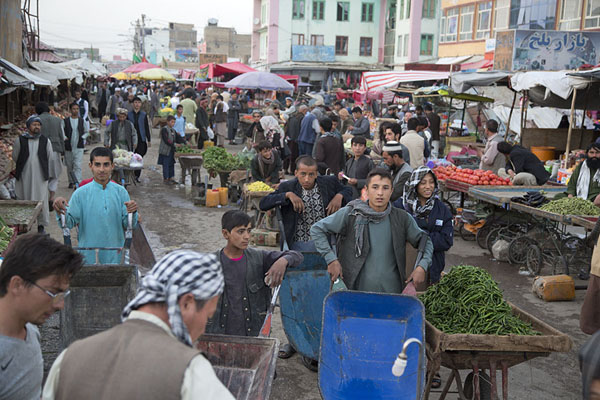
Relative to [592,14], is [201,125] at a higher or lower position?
lower

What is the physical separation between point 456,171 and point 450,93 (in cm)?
611

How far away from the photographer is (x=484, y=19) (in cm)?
3434

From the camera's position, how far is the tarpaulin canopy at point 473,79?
15.1m

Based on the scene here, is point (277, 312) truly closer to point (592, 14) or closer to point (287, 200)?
point (287, 200)

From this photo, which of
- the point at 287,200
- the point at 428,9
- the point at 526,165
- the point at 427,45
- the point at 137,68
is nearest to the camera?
the point at 287,200

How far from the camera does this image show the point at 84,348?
211 cm

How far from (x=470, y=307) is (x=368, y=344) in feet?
2.72

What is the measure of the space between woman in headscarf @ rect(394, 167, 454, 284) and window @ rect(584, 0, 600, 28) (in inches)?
878

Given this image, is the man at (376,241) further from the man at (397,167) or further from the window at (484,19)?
the window at (484,19)

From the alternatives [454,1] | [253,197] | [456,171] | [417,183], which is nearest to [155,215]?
[253,197]

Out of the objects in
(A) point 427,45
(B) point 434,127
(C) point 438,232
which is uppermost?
(A) point 427,45

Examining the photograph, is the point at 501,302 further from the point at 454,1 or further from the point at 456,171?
the point at 454,1

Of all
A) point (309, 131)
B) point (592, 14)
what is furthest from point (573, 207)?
point (592, 14)

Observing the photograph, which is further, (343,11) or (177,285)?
(343,11)
